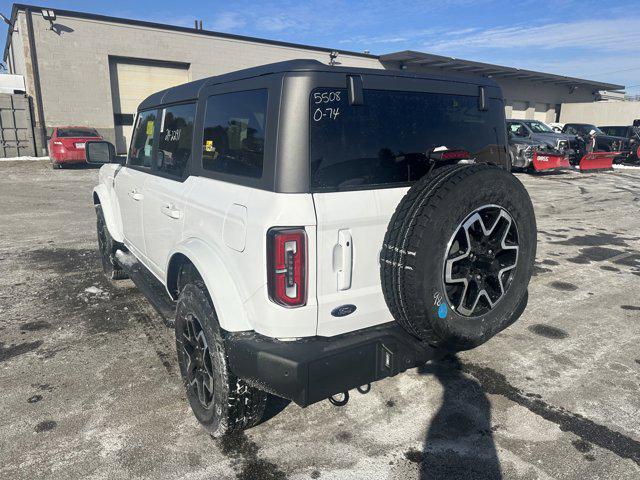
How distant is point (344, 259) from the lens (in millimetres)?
2225

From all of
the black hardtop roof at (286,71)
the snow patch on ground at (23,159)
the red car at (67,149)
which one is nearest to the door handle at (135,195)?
the black hardtop roof at (286,71)

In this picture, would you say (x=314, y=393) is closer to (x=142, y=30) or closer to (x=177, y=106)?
(x=177, y=106)

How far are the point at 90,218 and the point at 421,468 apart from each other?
855 centimetres

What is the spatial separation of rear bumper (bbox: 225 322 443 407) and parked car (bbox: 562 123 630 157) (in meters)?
19.7

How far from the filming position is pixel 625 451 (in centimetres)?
254

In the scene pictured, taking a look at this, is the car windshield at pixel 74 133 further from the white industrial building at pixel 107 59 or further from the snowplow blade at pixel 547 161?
the snowplow blade at pixel 547 161

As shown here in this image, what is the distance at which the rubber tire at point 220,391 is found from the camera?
242cm

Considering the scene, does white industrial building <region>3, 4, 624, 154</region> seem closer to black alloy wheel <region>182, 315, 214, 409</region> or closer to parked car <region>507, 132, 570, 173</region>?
parked car <region>507, 132, 570, 173</region>

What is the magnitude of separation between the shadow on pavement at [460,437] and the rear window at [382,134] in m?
1.51

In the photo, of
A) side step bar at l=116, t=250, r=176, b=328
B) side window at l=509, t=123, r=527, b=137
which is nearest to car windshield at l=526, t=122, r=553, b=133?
side window at l=509, t=123, r=527, b=137

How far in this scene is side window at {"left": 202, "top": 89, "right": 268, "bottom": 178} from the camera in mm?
2312

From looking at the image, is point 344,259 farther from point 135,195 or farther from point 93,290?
point 93,290

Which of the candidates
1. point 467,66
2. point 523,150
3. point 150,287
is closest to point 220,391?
point 150,287

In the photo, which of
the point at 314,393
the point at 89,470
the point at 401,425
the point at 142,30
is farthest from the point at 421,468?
the point at 142,30
